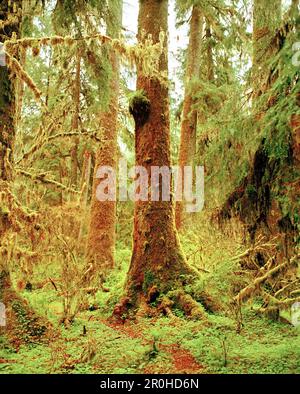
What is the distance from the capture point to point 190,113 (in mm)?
12141

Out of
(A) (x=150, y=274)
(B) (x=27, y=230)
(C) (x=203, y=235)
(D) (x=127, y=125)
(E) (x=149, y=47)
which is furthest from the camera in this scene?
(D) (x=127, y=125)

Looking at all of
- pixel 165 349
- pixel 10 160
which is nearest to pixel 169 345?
pixel 165 349

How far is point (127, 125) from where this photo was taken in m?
13.3

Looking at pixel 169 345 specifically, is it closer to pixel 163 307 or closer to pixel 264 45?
pixel 163 307

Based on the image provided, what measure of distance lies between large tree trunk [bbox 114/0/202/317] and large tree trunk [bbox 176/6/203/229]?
401 cm

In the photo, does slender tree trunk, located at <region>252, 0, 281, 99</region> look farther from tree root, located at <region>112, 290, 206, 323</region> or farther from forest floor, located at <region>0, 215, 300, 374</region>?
tree root, located at <region>112, 290, 206, 323</region>

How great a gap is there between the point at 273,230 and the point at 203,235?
446 centimetres

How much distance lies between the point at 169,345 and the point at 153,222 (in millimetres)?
2526

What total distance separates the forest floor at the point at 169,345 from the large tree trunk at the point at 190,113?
188 inches

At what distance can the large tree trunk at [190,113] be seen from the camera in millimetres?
11781

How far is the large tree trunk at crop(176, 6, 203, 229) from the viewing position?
38.7 feet

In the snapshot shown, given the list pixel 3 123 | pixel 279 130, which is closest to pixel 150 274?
pixel 3 123

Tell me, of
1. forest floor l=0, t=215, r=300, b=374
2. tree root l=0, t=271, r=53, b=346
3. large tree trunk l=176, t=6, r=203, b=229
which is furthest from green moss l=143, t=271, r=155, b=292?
large tree trunk l=176, t=6, r=203, b=229
